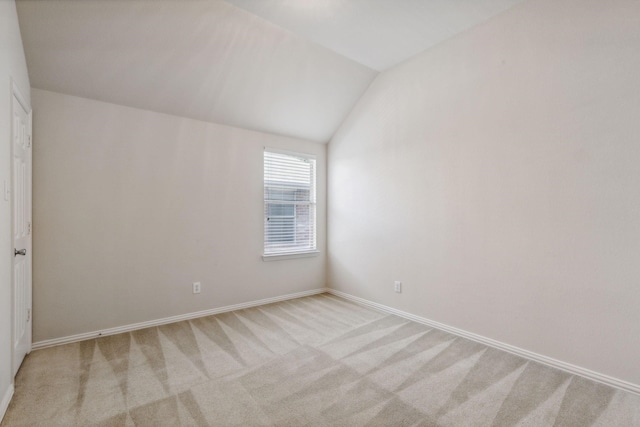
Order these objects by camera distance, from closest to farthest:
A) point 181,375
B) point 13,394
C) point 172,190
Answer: point 13,394 < point 181,375 < point 172,190

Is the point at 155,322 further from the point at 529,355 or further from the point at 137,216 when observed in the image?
the point at 529,355

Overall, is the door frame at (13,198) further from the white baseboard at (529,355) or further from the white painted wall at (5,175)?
the white baseboard at (529,355)

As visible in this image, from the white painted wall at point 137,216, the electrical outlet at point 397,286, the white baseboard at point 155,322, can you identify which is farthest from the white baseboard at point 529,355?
the white painted wall at point 137,216

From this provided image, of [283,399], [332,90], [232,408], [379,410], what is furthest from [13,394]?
[332,90]

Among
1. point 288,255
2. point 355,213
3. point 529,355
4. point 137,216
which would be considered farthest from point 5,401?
point 529,355

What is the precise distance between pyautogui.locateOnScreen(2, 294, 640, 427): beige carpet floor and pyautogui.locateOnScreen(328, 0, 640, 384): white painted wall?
445 mm

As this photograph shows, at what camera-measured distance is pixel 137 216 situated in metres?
3.09

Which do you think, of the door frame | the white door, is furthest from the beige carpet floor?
the door frame

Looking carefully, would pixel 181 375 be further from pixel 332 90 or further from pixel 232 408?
pixel 332 90

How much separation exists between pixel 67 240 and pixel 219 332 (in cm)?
163

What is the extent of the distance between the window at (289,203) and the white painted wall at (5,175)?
8.04ft

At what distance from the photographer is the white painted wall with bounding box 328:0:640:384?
2.09 metres

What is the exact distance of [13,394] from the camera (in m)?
1.95

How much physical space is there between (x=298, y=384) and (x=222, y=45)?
2.94 metres
